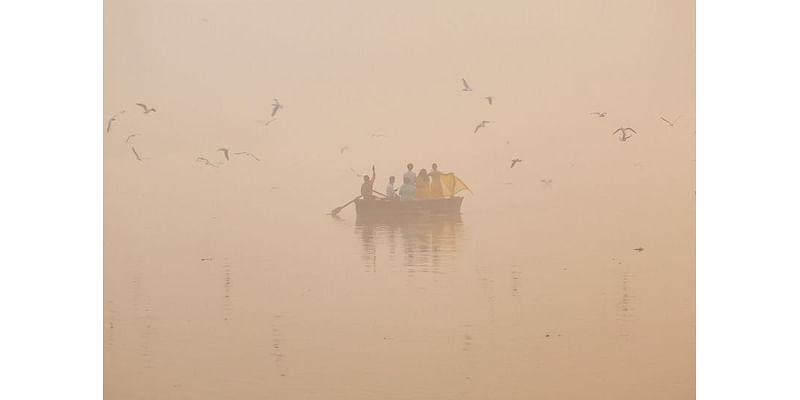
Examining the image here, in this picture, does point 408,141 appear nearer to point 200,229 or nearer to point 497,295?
point 497,295

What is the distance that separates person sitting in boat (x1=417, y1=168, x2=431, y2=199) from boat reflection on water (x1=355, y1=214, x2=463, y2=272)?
0.08 metres

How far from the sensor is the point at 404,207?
2.63 m

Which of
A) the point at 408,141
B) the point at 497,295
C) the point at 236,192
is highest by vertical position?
the point at 408,141

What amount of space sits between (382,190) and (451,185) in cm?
25

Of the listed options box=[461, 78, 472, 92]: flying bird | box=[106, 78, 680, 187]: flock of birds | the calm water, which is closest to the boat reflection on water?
the calm water

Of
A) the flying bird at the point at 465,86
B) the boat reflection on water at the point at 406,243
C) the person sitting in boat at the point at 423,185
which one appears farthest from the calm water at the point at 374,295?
the flying bird at the point at 465,86

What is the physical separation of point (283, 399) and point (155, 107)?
1.16 meters

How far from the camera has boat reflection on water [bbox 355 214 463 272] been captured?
2629 millimetres

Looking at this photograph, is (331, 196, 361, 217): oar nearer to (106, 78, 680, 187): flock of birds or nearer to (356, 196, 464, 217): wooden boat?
(356, 196, 464, 217): wooden boat

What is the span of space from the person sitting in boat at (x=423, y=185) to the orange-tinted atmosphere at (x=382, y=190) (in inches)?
2.9

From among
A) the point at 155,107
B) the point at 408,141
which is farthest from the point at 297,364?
the point at 155,107

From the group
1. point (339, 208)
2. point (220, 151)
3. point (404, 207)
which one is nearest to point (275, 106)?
point (220, 151)

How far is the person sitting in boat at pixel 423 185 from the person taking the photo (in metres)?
2.63
